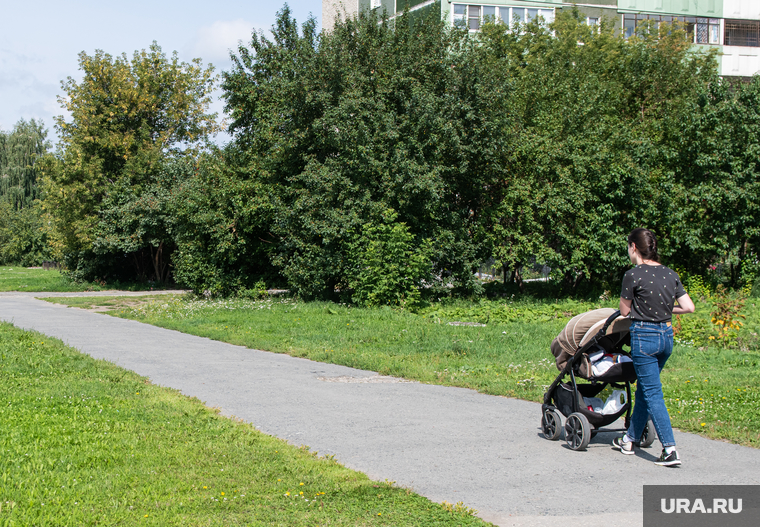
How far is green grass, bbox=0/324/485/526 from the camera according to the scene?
4438 mm

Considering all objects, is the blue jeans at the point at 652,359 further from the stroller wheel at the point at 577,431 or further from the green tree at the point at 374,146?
the green tree at the point at 374,146

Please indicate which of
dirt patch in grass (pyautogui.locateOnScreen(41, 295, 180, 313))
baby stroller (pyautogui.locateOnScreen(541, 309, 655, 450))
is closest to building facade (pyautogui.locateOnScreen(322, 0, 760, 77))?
dirt patch in grass (pyautogui.locateOnScreen(41, 295, 180, 313))

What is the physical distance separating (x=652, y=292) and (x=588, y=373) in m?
0.98

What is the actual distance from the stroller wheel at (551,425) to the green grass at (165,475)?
213cm

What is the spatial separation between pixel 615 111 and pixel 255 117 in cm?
1315

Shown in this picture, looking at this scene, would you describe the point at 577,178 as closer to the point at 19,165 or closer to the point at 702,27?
the point at 702,27

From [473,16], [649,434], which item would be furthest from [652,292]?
[473,16]

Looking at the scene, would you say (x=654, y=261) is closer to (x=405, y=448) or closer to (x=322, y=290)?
(x=405, y=448)

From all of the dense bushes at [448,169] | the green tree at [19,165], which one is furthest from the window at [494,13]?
the green tree at [19,165]

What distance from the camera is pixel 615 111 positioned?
78.0ft

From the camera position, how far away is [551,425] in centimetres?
656

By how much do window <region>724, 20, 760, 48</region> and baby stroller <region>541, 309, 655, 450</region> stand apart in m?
38.7

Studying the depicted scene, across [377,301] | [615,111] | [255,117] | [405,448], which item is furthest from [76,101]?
[405,448]

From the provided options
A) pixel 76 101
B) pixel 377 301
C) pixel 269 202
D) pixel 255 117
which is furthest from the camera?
pixel 76 101
